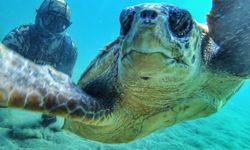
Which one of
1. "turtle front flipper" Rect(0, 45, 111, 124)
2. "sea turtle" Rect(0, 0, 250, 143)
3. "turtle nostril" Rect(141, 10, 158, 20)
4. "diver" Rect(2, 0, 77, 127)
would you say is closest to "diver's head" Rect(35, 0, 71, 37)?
"diver" Rect(2, 0, 77, 127)

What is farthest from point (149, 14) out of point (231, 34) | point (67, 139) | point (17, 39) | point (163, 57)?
point (17, 39)

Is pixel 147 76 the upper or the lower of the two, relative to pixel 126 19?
lower

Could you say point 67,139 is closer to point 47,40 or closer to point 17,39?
point 47,40

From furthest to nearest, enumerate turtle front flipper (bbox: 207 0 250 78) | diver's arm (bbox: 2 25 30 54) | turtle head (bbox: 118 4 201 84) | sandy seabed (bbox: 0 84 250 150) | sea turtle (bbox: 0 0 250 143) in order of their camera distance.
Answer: diver's arm (bbox: 2 25 30 54) < sandy seabed (bbox: 0 84 250 150) < turtle front flipper (bbox: 207 0 250 78) < sea turtle (bbox: 0 0 250 143) < turtle head (bbox: 118 4 201 84)

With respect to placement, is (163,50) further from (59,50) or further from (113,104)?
(59,50)

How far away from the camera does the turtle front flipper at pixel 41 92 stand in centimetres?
223

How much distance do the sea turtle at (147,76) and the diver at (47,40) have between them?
2.55 m

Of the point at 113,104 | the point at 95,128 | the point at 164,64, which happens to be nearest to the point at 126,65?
the point at 164,64

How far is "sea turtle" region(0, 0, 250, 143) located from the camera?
2158mm

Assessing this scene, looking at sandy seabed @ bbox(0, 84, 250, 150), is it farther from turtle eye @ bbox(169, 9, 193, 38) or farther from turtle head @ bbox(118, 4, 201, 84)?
turtle eye @ bbox(169, 9, 193, 38)

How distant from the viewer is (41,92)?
241 cm

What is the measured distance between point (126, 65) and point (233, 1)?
183 centimetres

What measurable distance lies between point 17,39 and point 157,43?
4.75 metres

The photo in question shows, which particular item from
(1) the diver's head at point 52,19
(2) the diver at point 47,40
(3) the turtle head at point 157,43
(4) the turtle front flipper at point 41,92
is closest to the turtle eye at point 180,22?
(3) the turtle head at point 157,43
